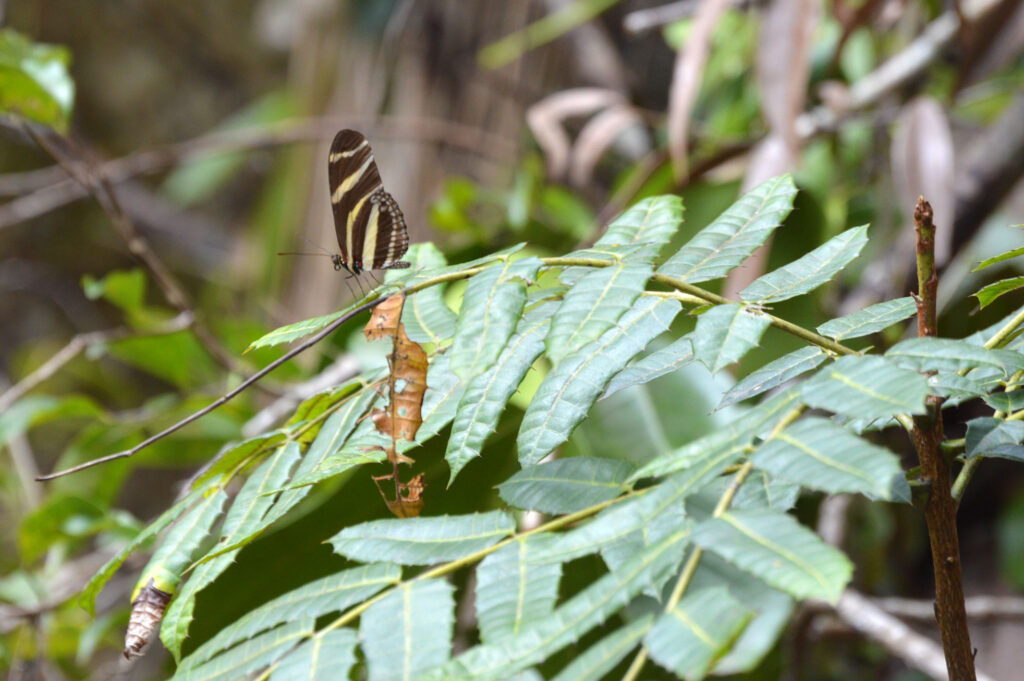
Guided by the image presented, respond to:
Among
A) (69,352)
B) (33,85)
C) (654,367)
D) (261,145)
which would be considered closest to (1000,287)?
(654,367)

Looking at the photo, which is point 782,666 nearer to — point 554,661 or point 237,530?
point 554,661

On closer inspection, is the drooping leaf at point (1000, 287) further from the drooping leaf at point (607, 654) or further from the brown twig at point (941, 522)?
the drooping leaf at point (607, 654)

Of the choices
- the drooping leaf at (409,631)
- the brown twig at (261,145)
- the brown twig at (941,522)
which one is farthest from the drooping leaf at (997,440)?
the brown twig at (261,145)

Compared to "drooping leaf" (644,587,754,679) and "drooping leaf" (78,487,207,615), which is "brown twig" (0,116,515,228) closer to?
"drooping leaf" (78,487,207,615)

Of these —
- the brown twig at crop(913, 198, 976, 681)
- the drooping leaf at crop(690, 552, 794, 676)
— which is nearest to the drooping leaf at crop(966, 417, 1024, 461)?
the brown twig at crop(913, 198, 976, 681)

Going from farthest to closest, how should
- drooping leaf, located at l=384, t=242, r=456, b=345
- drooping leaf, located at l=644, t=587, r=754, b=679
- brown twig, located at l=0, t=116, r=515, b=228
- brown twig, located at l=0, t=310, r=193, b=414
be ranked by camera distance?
brown twig, located at l=0, t=116, r=515, b=228, brown twig, located at l=0, t=310, r=193, b=414, drooping leaf, located at l=384, t=242, r=456, b=345, drooping leaf, located at l=644, t=587, r=754, b=679

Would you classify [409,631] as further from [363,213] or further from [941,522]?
[363,213]
